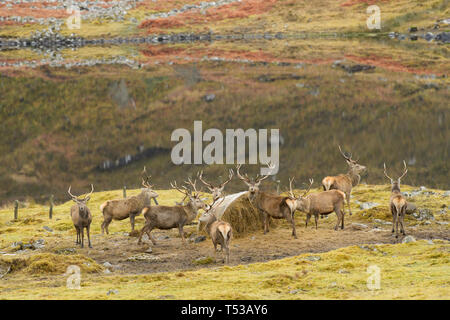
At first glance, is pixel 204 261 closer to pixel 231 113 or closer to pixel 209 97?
pixel 231 113

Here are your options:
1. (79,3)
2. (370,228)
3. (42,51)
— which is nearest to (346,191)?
(370,228)

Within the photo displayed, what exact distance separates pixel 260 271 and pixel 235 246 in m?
4.87

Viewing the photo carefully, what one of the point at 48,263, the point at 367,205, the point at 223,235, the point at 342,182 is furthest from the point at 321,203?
the point at 48,263

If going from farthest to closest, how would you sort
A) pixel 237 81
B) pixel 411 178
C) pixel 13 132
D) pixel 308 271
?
pixel 237 81, pixel 13 132, pixel 411 178, pixel 308 271

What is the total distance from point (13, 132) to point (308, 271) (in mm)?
47494

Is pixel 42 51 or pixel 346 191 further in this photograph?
pixel 42 51

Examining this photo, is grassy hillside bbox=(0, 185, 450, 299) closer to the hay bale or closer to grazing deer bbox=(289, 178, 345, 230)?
the hay bale

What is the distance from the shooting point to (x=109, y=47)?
4729 inches

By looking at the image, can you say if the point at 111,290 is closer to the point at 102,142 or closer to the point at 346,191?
the point at 346,191

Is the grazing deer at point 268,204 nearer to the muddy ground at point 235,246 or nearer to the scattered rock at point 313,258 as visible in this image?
the muddy ground at point 235,246

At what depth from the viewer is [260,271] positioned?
19078 mm

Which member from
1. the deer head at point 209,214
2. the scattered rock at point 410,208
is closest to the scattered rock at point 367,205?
the scattered rock at point 410,208

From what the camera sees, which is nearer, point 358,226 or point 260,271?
point 260,271

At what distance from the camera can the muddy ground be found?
21625 millimetres
